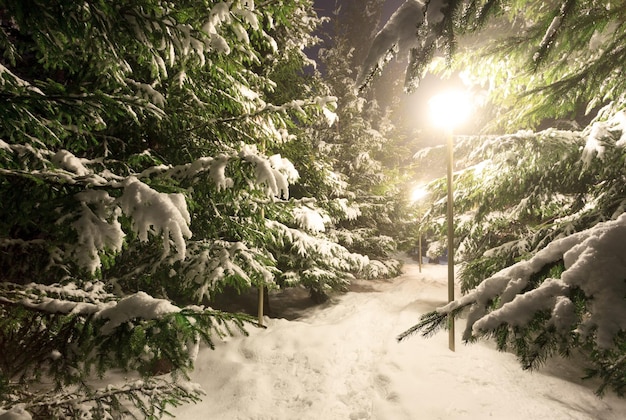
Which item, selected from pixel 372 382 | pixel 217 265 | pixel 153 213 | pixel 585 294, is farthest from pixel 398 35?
pixel 372 382

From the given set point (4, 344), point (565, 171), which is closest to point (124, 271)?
point (4, 344)

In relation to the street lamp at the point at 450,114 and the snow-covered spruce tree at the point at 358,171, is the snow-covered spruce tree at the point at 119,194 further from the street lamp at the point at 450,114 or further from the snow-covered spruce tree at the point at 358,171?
the snow-covered spruce tree at the point at 358,171

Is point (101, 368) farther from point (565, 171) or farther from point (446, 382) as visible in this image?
point (565, 171)

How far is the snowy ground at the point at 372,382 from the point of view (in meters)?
4.75

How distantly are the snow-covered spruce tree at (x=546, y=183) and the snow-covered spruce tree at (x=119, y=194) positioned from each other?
5.27 feet

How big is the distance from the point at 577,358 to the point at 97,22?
9574 millimetres

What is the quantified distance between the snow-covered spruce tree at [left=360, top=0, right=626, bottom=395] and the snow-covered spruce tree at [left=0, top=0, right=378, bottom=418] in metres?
1.61

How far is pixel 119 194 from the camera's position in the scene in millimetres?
2064

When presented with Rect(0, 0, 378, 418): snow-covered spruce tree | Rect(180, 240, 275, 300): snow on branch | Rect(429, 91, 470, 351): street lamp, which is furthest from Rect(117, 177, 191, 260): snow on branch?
Rect(429, 91, 470, 351): street lamp

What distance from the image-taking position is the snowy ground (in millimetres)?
4746

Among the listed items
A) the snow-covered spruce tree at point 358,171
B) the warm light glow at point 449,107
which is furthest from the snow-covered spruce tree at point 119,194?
the snow-covered spruce tree at point 358,171

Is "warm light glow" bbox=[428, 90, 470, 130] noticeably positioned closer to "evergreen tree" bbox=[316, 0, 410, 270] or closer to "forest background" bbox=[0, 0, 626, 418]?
"forest background" bbox=[0, 0, 626, 418]

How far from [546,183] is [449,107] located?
2.46m

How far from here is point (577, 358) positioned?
6.41m
